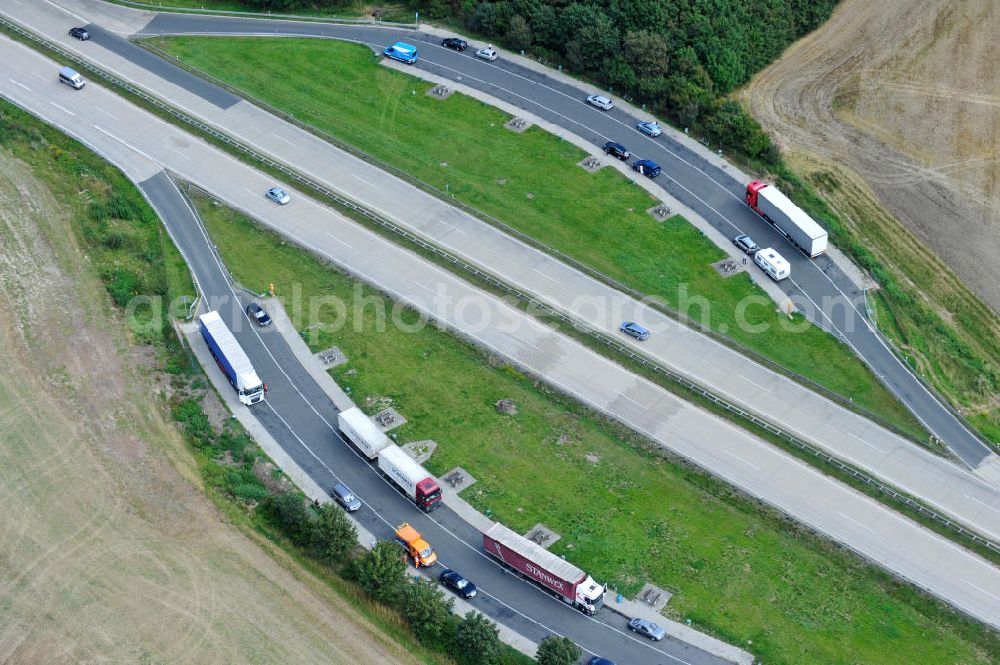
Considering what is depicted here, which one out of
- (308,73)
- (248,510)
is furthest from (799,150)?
(248,510)

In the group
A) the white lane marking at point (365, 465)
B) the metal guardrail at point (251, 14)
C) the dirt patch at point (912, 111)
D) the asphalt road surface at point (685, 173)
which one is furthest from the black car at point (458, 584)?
the metal guardrail at point (251, 14)

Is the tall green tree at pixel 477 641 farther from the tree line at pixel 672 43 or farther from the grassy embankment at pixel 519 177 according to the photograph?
the tree line at pixel 672 43

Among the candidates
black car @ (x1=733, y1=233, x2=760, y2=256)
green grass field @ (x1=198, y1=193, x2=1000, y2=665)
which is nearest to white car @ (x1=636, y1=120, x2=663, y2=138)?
black car @ (x1=733, y1=233, x2=760, y2=256)

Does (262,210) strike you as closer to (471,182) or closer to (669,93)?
(471,182)

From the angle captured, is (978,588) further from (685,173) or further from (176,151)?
(176,151)

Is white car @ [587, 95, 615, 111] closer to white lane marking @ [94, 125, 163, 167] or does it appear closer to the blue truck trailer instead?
white lane marking @ [94, 125, 163, 167]
